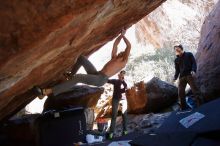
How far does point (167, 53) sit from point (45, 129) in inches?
695

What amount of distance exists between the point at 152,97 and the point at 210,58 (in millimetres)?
2822

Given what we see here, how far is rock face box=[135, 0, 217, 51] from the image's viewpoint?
23391mm

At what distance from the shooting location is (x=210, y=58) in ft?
32.8

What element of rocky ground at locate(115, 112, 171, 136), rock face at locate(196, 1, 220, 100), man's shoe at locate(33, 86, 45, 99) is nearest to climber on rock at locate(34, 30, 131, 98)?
man's shoe at locate(33, 86, 45, 99)

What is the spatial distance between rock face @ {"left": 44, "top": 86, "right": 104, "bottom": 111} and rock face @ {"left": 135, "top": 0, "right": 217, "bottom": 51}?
1345 centimetres

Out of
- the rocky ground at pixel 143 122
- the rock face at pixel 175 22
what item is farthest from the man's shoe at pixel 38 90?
the rock face at pixel 175 22

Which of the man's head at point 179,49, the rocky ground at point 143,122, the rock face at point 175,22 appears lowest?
the rocky ground at point 143,122

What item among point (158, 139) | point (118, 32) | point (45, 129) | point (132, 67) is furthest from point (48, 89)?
point (132, 67)

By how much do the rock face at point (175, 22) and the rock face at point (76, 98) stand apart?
13.5 metres

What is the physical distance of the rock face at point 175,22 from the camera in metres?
23.4

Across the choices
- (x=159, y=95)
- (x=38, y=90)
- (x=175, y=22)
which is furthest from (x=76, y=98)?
(x=175, y=22)

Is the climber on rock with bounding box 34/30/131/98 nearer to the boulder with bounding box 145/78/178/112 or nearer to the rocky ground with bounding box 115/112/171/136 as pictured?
the rocky ground with bounding box 115/112/171/136

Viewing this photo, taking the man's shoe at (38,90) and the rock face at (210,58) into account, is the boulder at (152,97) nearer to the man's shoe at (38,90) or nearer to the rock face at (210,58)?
the rock face at (210,58)

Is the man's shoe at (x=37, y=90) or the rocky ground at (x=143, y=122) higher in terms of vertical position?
the man's shoe at (x=37, y=90)
